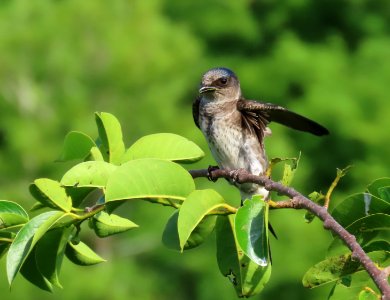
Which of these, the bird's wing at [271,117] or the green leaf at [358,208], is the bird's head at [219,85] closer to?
the bird's wing at [271,117]

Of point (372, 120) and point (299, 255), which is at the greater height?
point (372, 120)

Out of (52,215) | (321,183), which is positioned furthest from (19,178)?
(52,215)

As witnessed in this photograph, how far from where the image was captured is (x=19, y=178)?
14.0 m

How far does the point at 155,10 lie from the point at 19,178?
3677 mm

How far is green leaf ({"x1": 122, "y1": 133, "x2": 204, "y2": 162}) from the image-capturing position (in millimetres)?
1912

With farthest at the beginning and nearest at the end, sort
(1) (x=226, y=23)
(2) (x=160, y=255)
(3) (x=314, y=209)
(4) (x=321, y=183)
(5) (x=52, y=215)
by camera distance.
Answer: (1) (x=226, y=23), (4) (x=321, y=183), (2) (x=160, y=255), (5) (x=52, y=215), (3) (x=314, y=209)

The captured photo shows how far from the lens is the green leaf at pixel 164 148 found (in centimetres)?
191

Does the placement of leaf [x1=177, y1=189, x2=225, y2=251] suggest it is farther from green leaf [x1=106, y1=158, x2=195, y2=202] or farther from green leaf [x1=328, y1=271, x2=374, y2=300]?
green leaf [x1=328, y1=271, x2=374, y2=300]

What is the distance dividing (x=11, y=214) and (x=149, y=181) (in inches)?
10.2

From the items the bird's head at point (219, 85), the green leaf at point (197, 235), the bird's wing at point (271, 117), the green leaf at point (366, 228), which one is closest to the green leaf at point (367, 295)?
the green leaf at point (366, 228)

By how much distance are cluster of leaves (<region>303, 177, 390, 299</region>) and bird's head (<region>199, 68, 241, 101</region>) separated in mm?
1695

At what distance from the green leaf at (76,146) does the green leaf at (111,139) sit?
0.12 ft

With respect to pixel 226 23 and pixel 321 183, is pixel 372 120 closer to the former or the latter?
pixel 321 183

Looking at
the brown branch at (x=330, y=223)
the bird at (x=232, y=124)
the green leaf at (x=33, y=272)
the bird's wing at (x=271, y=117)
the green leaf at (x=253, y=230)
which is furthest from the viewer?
the bird at (x=232, y=124)
